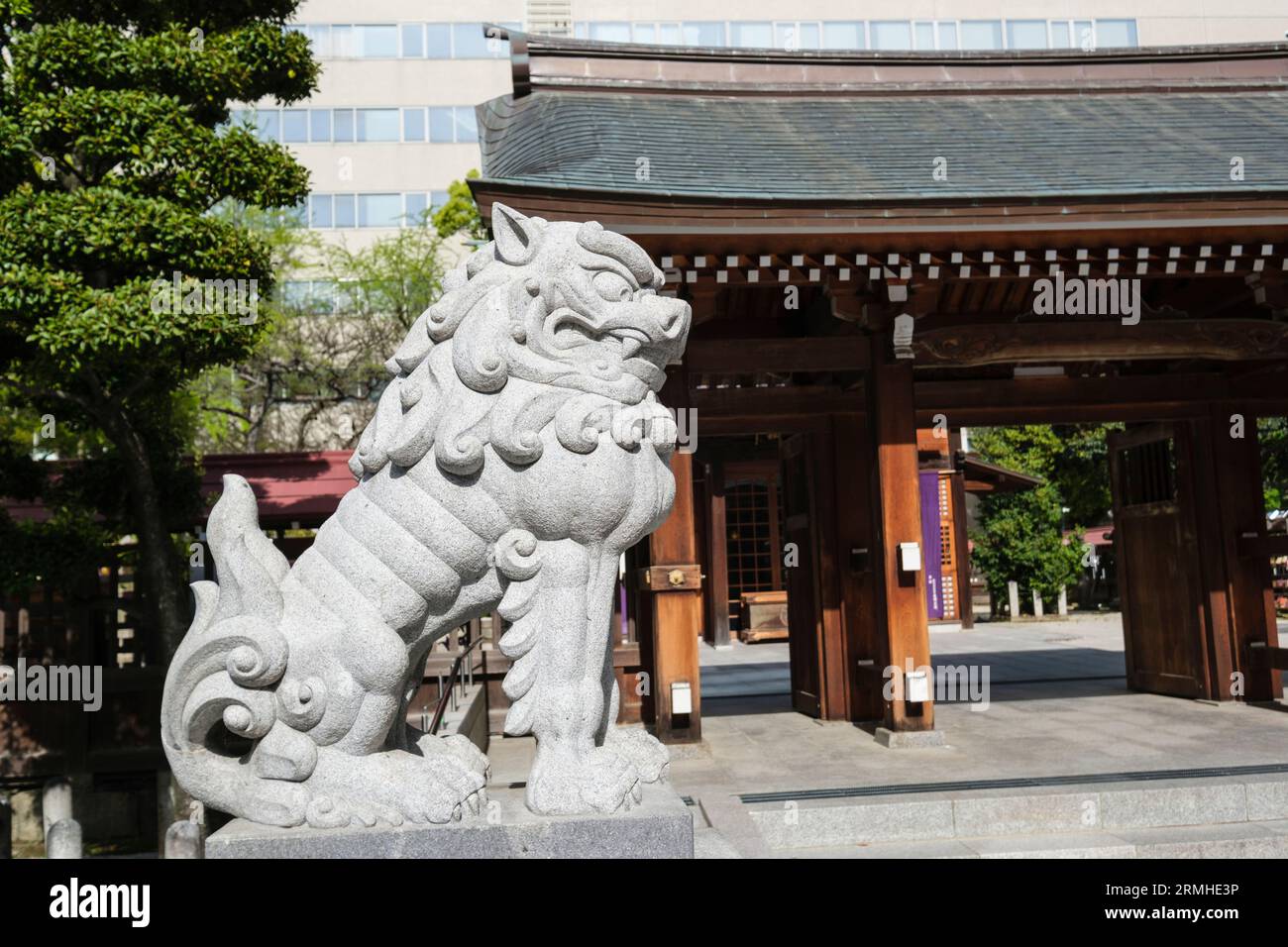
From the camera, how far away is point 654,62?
29.8 feet

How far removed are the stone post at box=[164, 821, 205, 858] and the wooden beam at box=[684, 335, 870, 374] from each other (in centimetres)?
512

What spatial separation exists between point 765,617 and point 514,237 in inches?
693

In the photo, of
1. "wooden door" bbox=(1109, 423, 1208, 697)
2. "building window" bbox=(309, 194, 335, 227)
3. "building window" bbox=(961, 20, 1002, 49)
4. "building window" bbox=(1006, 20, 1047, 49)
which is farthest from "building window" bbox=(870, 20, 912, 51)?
"wooden door" bbox=(1109, 423, 1208, 697)

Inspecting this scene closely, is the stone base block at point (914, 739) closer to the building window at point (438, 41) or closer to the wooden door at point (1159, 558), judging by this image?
the wooden door at point (1159, 558)

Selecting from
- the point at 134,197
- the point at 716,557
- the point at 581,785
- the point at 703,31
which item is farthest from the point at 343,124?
the point at 581,785

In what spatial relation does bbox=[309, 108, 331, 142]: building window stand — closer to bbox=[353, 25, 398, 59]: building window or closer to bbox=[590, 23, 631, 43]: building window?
bbox=[353, 25, 398, 59]: building window

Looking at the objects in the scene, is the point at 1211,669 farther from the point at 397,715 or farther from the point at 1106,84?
the point at 397,715

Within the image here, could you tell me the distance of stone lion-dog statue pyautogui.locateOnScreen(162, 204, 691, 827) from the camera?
2.81m

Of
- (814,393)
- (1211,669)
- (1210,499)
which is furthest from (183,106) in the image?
(1211,669)

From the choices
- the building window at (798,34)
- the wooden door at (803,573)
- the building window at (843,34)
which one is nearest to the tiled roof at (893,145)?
the wooden door at (803,573)

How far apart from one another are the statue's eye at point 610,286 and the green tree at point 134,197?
507cm

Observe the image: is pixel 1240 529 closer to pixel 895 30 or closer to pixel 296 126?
pixel 895 30

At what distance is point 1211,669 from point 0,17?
36.9 feet

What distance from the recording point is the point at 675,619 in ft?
23.7
